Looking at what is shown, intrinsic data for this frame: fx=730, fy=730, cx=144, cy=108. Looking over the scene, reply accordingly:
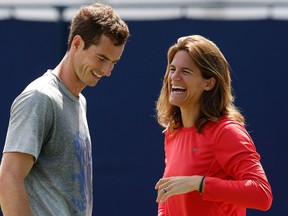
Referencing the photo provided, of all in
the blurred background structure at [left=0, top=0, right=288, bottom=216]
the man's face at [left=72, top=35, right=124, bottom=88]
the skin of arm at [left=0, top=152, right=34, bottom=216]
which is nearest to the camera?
the skin of arm at [left=0, top=152, right=34, bottom=216]

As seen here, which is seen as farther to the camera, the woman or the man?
the woman

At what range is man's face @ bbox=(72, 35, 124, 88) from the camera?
280 cm

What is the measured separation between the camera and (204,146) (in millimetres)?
2975

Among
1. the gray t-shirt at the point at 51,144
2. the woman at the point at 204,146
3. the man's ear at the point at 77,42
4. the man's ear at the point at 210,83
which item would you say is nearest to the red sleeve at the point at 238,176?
the woman at the point at 204,146

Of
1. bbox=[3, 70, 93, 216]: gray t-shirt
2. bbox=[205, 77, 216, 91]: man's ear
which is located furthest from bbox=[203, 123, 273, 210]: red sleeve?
bbox=[3, 70, 93, 216]: gray t-shirt

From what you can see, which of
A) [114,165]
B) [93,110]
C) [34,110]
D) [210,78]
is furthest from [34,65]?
[34,110]

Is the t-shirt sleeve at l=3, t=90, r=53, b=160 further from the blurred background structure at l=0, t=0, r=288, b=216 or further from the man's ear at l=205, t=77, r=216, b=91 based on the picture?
the blurred background structure at l=0, t=0, r=288, b=216

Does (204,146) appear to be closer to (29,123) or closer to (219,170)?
(219,170)

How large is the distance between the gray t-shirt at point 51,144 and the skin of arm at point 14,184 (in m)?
0.03

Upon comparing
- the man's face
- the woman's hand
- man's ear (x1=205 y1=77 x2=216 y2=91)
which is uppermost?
the man's face

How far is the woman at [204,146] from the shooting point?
284cm

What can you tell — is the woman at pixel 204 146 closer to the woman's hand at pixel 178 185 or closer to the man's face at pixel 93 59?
the woman's hand at pixel 178 185

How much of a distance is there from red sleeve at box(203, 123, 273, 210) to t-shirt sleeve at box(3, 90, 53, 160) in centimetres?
69

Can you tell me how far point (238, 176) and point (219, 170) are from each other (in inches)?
4.8
